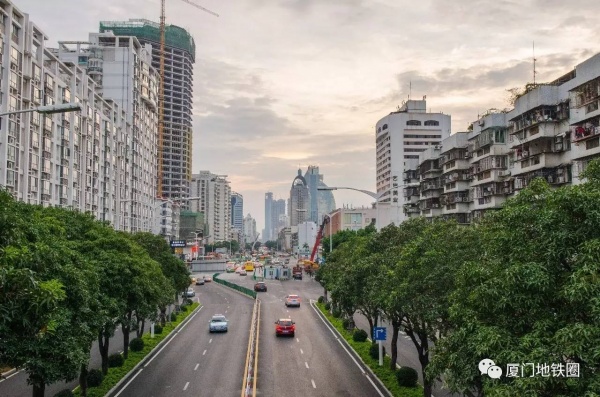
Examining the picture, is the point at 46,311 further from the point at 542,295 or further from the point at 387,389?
the point at 387,389

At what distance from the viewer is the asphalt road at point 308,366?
96.9ft

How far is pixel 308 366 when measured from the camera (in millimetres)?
35281

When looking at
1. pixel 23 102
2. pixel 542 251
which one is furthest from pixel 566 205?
pixel 23 102

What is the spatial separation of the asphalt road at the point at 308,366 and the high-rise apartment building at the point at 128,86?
57.1 metres

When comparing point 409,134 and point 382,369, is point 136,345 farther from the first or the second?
point 409,134

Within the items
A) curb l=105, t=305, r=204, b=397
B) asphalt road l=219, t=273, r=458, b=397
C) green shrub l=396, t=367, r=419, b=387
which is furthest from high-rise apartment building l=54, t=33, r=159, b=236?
green shrub l=396, t=367, r=419, b=387

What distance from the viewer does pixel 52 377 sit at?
663 inches

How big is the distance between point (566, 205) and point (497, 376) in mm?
4335

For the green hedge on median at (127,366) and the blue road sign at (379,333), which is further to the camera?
the blue road sign at (379,333)

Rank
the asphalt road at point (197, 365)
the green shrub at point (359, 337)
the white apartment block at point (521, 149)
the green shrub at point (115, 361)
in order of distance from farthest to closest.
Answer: the green shrub at point (359, 337) < the white apartment block at point (521, 149) < the green shrub at point (115, 361) < the asphalt road at point (197, 365)

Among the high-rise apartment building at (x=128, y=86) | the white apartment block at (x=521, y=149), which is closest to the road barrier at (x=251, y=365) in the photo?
the white apartment block at (x=521, y=149)

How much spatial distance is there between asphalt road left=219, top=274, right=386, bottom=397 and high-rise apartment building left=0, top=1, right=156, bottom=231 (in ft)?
69.5

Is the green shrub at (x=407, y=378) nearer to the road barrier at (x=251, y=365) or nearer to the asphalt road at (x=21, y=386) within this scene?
the road barrier at (x=251, y=365)

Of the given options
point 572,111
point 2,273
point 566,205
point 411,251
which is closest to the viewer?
point 2,273
